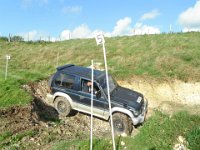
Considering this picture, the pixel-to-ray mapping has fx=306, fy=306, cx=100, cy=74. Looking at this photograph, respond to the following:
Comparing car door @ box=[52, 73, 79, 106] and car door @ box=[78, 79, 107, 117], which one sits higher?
car door @ box=[52, 73, 79, 106]

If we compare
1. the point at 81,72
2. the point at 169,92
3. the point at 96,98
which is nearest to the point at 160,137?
the point at 96,98

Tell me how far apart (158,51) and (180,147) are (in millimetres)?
17097

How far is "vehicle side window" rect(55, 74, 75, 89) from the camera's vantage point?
14.7 metres

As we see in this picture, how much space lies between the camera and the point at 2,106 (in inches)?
583

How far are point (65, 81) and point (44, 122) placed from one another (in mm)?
2239

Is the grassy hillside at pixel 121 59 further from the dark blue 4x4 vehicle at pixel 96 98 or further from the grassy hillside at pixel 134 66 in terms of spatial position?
the dark blue 4x4 vehicle at pixel 96 98

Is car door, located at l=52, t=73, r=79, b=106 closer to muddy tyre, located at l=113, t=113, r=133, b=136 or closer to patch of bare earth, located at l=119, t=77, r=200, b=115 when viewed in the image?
muddy tyre, located at l=113, t=113, r=133, b=136

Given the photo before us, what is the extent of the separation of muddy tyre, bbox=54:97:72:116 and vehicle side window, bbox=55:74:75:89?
2.24 ft

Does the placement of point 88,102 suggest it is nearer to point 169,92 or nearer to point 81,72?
point 81,72

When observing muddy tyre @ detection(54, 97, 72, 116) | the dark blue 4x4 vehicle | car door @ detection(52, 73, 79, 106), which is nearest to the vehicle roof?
the dark blue 4x4 vehicle

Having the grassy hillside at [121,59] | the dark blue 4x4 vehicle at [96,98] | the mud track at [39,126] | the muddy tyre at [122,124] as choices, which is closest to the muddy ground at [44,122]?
the mud track at [39,126]

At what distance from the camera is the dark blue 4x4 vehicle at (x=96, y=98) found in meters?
13.3

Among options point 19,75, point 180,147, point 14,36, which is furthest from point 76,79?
point 14,36

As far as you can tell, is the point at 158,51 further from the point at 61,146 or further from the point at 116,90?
the point at 61,146
